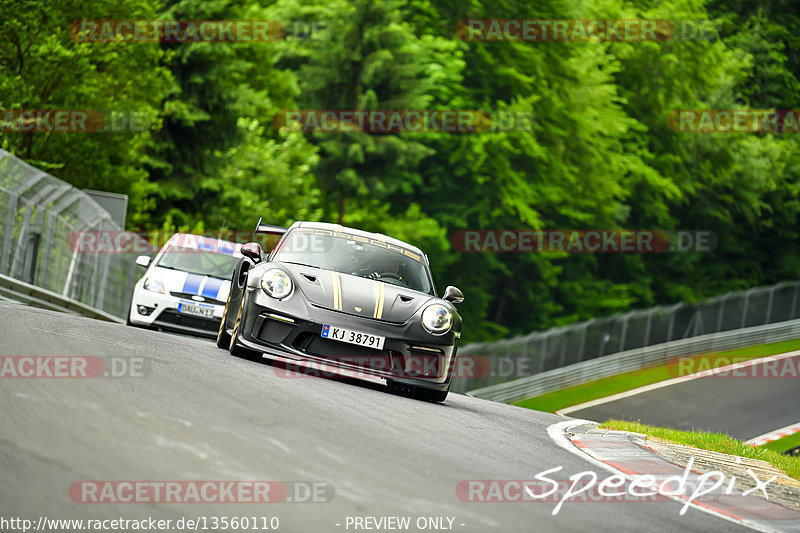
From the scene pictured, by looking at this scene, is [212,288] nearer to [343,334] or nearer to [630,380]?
[343,334]

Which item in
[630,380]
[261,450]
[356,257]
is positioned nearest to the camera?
[261,450]

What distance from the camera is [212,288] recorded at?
615 inches

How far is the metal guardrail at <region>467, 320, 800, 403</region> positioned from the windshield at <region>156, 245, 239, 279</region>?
14.0 m

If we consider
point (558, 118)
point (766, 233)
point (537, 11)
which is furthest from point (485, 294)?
point (766, 233)

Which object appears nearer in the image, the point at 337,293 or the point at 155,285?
the point at 337,293

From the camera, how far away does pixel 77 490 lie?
447 centimetres

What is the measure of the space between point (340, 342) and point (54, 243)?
32.7 feet

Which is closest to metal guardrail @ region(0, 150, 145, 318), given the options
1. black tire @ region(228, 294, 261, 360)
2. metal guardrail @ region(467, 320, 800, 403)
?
black tire @ region(228, 294, 261, 360)

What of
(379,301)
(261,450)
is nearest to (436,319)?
(379,301)

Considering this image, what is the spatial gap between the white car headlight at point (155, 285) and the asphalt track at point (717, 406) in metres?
14.9

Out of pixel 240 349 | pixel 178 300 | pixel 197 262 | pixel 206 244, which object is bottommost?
pixel 178 300

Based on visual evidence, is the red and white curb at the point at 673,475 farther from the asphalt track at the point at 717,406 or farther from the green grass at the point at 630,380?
the green grass at the point at 630,380

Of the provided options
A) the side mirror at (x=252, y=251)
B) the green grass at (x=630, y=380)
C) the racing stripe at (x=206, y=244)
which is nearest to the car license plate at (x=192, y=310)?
the racing stripe at (x=206, y=244)

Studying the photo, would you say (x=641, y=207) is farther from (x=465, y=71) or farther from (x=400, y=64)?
(x=400, y=64)
